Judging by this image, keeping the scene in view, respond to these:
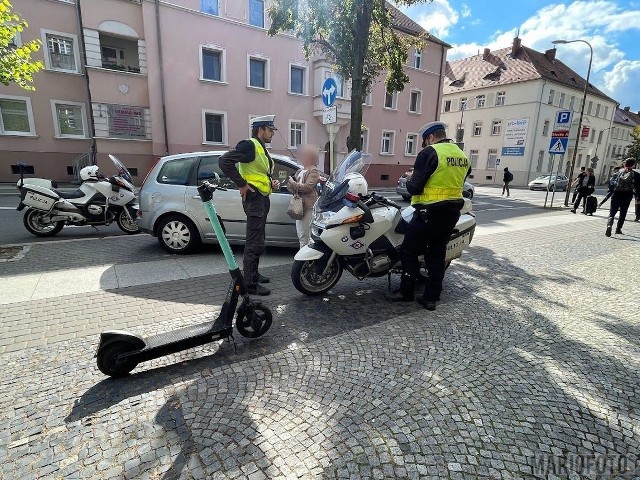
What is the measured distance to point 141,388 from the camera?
2623 mm

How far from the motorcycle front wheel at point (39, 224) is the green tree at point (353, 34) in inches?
265

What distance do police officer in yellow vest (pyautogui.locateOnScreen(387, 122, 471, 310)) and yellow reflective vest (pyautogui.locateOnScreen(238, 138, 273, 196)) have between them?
1.65m

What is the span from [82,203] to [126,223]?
2.76 feet

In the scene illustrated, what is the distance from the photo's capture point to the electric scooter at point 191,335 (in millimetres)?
2672

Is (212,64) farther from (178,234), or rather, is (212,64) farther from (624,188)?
(624,188)

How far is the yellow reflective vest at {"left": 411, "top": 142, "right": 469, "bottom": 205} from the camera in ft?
12.5

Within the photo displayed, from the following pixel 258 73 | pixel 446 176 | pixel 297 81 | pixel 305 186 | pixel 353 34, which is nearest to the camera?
pixel 446 176

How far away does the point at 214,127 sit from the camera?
813 inches

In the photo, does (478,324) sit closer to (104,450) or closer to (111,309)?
(104,450)

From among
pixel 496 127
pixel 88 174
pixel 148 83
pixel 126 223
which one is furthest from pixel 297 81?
pixel 496 127

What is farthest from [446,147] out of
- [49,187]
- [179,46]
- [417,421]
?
[179,46]

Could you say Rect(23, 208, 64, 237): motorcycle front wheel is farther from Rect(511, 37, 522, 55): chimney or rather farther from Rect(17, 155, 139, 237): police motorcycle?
Rect(511, 37, 522, 55): chimney

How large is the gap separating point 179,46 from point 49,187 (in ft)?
48.9

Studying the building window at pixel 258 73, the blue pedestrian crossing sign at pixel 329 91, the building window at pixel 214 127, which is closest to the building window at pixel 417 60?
the building window at pixel 258 73
